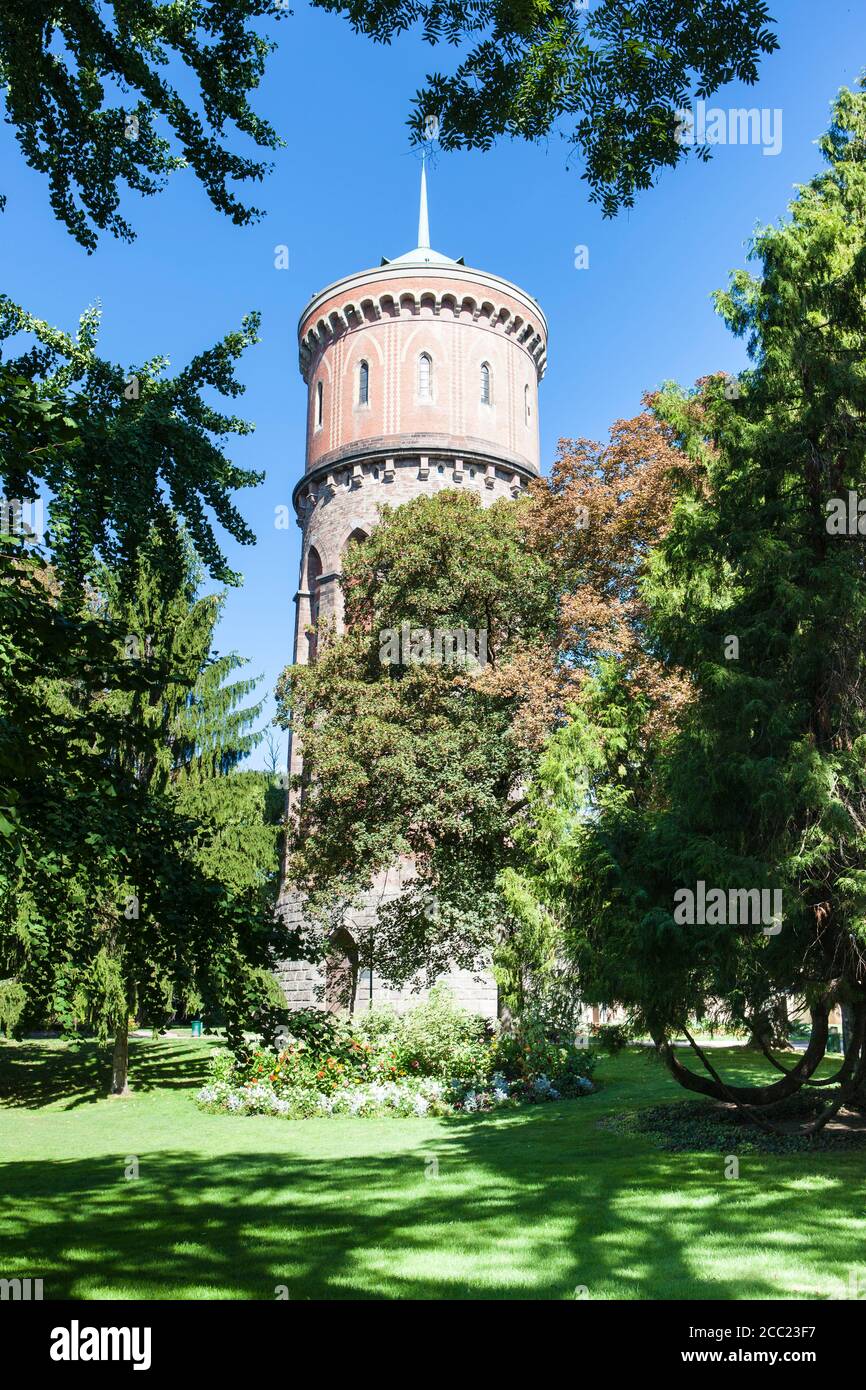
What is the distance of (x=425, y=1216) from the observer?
9.09m

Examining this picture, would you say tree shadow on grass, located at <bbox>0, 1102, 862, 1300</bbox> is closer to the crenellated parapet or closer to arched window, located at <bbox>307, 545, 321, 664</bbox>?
arched window, located at <bbox>307, 545, 321, 664</bbox>

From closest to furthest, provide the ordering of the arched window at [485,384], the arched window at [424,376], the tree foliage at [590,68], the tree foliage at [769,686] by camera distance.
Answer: the tree foliage at [590,68] < the tree foliage at [769,686] < the arched window at [424,376] < the arched window at [485,384]

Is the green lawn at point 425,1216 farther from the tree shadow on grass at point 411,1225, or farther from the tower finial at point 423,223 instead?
the tower finial at point 423,223

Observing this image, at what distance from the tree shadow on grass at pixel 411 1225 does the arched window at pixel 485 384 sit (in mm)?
29382

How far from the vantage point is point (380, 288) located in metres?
37.1

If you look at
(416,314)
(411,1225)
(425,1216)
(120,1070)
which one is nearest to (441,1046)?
(120,1070)

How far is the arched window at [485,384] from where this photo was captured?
37306mm

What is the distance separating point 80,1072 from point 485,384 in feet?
87.0

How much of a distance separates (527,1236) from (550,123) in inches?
316

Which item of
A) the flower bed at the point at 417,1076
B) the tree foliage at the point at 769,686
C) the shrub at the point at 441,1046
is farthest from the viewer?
the shrub at the point at 441,1046

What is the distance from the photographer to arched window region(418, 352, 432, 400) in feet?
120

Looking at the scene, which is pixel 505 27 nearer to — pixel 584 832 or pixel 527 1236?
pixel 527 1236

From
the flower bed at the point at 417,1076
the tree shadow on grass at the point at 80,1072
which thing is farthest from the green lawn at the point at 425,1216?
the tree shadow on grass at the point at 80,1072
